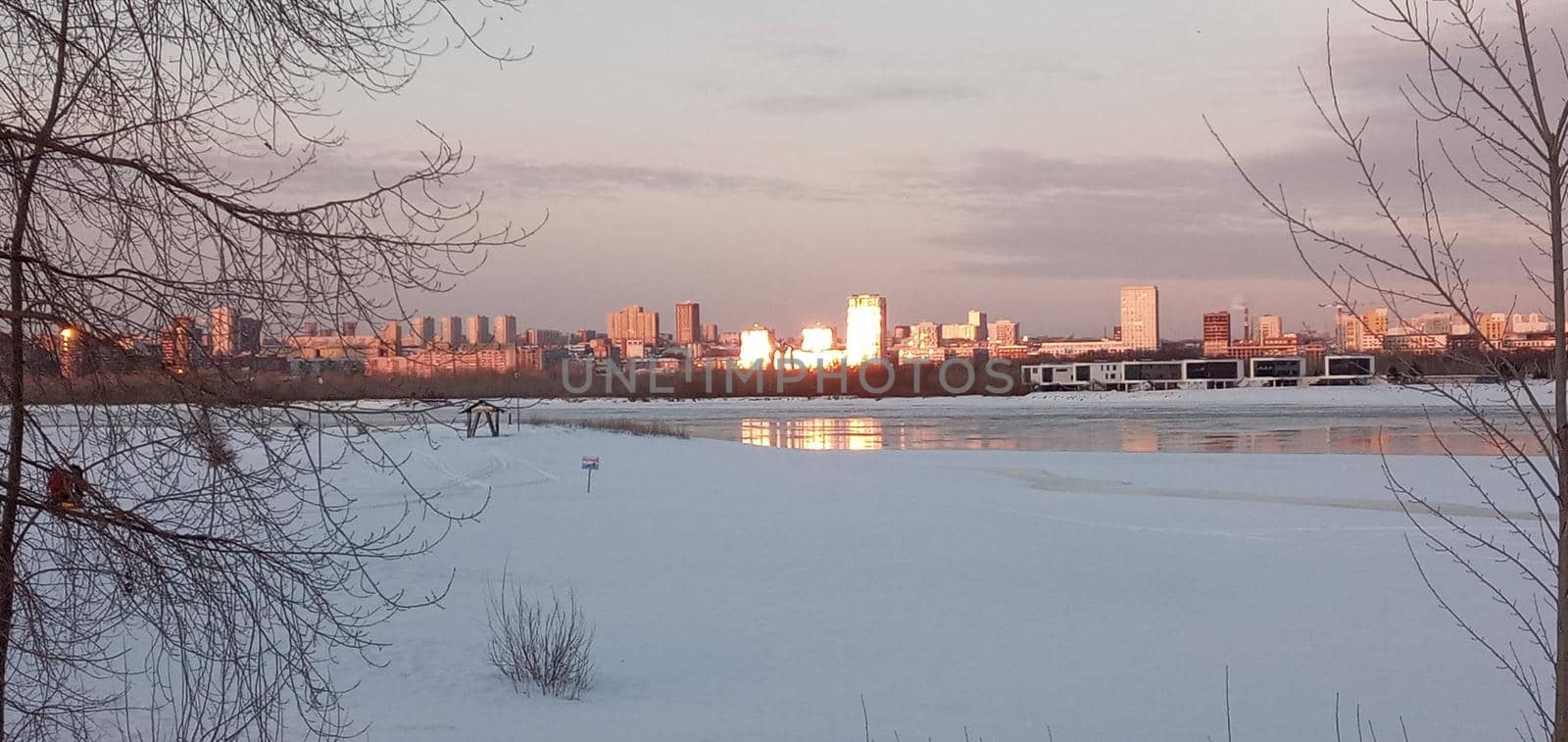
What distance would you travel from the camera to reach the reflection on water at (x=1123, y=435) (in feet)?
119

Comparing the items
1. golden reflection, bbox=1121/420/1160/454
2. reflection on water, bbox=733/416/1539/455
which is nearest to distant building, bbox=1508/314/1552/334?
reflection on water, bbox=733/416/1539/455

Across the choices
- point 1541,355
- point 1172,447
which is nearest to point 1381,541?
point 1541,355

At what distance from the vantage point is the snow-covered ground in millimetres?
9156

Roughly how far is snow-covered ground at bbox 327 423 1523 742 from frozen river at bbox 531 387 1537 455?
17.3 feet

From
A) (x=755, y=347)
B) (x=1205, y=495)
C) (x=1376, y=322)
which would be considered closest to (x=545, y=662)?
(x=1376, y=322)

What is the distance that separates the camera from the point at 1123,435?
1756 inches

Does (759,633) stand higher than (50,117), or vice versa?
(50,117)

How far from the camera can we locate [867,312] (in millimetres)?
167000

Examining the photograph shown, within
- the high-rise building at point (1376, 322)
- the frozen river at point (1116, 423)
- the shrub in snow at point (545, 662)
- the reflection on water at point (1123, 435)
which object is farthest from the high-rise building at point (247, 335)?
the reflection on water at point (1123, 435)

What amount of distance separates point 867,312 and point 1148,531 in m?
149

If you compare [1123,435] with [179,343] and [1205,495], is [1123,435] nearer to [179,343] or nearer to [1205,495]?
[1205,495]

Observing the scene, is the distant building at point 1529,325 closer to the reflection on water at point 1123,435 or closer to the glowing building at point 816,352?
the reflection on water at point 1123,435

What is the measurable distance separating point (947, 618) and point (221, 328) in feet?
30.8

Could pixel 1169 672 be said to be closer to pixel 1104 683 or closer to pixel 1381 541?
pixel 1104 683
